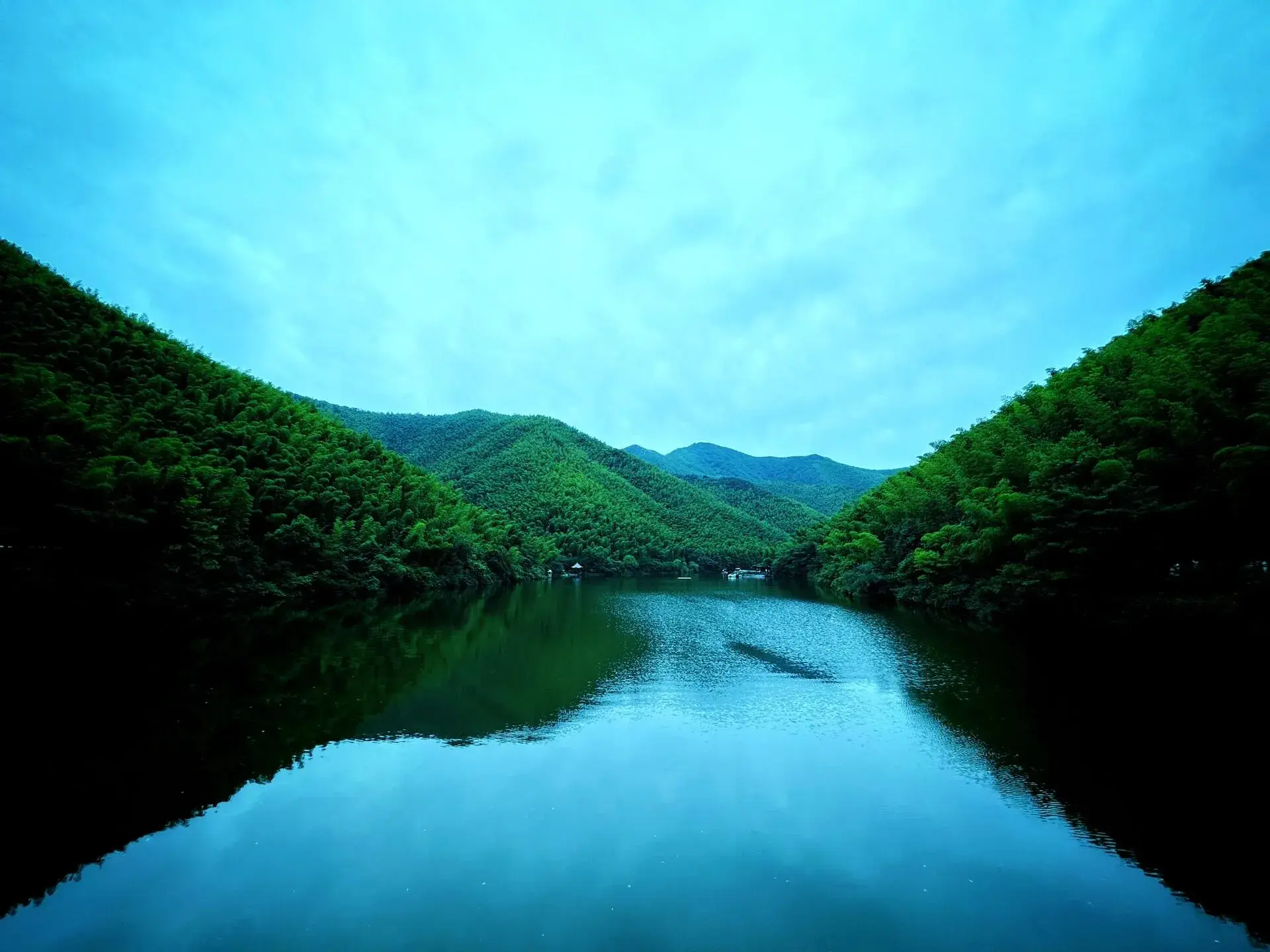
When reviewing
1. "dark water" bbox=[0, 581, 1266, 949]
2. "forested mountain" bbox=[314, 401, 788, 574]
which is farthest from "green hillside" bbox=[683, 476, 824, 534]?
"dark water" bbox=[0, 581, 1266, 949]

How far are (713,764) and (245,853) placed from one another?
6.27 meters

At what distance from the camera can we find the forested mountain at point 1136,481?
15961mm

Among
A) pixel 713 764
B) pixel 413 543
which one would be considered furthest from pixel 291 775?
pixel 413 543

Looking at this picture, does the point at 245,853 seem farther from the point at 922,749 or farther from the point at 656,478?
the point at 656,478

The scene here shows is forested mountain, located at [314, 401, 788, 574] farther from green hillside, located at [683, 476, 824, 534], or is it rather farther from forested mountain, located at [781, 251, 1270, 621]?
forested mountain, located at [781, 251, 1270, 621]

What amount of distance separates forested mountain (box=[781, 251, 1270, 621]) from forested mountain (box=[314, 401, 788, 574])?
51.5 metres

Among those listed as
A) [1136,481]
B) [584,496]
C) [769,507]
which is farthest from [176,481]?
[769,507]

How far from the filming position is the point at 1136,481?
704 inches

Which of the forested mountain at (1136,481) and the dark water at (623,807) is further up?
the forested mountain at (1136,481)

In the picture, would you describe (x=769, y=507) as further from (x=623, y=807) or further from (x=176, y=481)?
(x=623, y=807)

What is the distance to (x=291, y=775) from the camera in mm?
9281

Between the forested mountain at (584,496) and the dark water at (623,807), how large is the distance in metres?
57.2

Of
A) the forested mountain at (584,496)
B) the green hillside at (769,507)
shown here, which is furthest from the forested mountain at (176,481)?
the green hillside at (769,507)

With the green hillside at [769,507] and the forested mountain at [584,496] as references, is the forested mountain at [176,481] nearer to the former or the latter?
the forested mountain at [584,496]
